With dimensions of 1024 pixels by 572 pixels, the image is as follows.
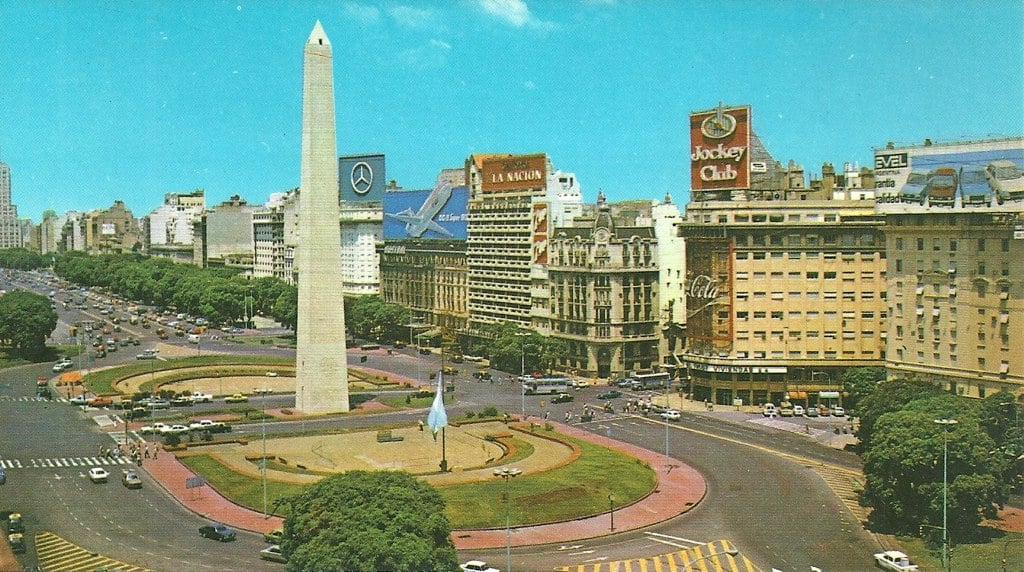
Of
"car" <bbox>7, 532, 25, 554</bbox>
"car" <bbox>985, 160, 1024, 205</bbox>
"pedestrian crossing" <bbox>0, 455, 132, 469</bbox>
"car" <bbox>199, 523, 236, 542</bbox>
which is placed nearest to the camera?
"car" <bbox>7, 532, 25, 554</bbox>

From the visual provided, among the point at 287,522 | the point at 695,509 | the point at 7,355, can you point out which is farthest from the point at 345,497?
the point at 7,355

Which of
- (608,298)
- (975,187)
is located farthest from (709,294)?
(975,187)

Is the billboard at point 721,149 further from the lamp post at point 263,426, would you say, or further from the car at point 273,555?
the car at point 273,555

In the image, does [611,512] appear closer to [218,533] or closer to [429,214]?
[218,533]

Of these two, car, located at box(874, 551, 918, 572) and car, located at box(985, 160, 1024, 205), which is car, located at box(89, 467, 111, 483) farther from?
car, located at box(985, 160, 1024, 205)

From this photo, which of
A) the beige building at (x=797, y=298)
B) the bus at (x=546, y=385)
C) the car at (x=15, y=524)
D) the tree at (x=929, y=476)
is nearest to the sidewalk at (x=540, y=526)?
the car at (x=15, y=524)

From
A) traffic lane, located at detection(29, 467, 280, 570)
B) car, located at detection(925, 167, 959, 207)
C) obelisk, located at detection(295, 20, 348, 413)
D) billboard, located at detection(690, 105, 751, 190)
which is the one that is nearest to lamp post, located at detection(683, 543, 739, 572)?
traffic lane, located at detection(29, 467, 280, 570)

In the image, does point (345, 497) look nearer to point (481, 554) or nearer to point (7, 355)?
point (481, 554)
